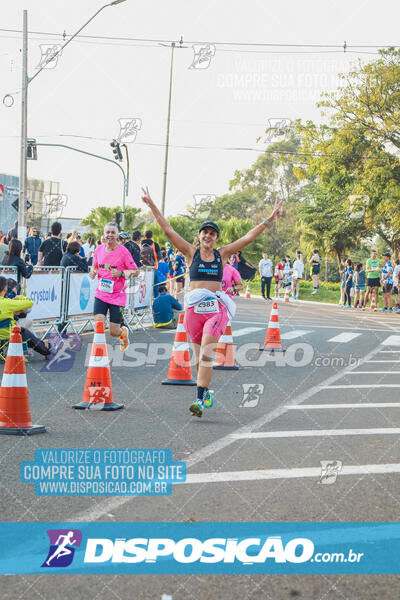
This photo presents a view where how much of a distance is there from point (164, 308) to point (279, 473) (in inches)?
480

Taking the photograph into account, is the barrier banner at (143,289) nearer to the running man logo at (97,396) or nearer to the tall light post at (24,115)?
the tall light post at (24,115)

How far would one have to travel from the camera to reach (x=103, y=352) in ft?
26.6

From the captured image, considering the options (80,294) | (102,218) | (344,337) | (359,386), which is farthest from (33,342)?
(102,218)

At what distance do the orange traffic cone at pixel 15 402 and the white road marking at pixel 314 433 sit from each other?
1757 millimetres

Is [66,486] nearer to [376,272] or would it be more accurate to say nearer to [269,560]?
[269,560]

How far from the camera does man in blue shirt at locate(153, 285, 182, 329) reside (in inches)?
685

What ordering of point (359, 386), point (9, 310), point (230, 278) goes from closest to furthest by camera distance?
point (359, 386) → point (9, 310) → point (230, 278)

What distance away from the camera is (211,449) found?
6.33m

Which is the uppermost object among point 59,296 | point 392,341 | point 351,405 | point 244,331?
point 59,296

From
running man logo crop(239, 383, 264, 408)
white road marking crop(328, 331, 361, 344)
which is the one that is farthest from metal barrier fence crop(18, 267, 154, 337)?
white road marking crop(328, 331, 361, 344)

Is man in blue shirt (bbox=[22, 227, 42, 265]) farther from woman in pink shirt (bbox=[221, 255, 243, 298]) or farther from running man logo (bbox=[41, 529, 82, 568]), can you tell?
running man logo (bbox=[41, 529, 82, 568])

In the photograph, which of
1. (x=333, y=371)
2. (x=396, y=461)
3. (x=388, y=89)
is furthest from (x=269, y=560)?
(x=388, y=89)

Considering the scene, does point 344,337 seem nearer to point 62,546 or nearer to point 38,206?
point 62,546

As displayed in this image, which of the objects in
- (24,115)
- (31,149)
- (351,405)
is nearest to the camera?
(351,405)
